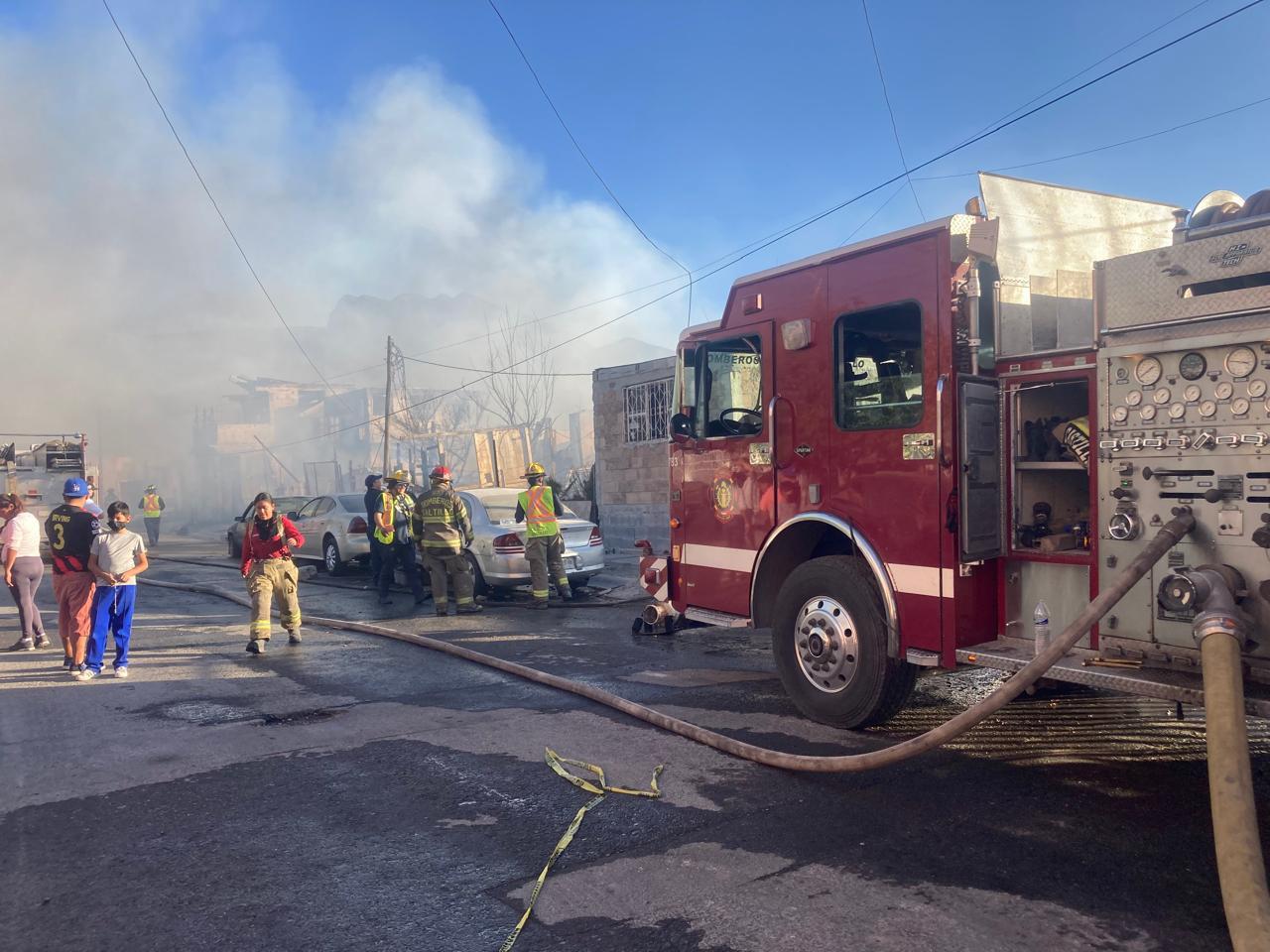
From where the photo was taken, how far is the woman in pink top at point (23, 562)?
8.38 metres

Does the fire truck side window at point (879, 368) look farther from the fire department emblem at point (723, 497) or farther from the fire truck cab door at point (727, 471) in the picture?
the fire department emblem at point (723, 497)

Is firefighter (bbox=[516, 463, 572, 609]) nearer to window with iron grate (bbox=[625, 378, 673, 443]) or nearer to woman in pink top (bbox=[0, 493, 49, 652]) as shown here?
woman in pink top (bbox=[0, 493, 49, 652])

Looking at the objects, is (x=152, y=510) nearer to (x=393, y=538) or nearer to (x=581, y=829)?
(x=393, y=538)

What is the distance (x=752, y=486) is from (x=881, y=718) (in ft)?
5.55

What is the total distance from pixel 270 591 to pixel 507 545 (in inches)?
128

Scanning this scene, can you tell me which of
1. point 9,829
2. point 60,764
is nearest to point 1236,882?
point 9,829

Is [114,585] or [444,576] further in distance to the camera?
[444,576]

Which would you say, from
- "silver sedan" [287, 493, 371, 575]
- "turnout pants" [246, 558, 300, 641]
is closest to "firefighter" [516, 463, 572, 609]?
"turnout pants" [246, 558, 300, 641]

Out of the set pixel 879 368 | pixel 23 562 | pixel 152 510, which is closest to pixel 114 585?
pixel 23 562

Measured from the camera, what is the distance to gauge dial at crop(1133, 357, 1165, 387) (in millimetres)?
4031

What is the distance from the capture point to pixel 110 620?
7559 millimetres

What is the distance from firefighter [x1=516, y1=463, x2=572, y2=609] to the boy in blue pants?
168 inches

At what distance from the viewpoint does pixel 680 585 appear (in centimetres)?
686

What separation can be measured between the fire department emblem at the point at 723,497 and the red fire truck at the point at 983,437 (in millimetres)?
14
